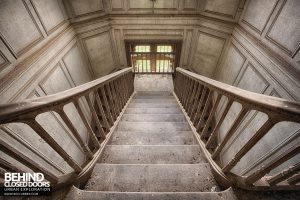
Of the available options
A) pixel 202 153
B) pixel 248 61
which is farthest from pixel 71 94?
pixel 248 61

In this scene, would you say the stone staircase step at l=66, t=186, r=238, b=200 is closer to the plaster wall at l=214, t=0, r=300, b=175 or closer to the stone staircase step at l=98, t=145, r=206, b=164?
the stone staircase step at l=98, t=145, r=206, b=164

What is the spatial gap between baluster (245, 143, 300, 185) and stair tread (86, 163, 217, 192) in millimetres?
411

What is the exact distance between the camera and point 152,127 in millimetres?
2842

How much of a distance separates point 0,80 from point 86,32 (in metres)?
3.34

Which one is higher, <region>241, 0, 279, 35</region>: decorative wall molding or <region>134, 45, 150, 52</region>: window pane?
<region>241, 0, 279, 35</region>: decorative wall molding

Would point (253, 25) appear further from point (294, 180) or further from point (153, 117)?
point (294, 180)

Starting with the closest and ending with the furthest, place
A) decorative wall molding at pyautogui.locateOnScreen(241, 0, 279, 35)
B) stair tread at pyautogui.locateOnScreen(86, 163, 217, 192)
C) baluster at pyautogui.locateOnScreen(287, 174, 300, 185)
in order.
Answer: baluster at pyautogui.locateOnScreen(287, 174, 300, 185), stair tread at pyautogui.locateOnScreen(86, 163, 217, 192), decorative wall molding at pyautogui.locateOnScreen(241, 0, 279, 35)

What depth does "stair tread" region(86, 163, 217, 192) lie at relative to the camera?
155 cm

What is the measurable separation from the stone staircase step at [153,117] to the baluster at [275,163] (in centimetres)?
205

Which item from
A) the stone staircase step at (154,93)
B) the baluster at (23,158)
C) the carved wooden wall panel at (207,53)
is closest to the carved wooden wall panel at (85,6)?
the stone staircase step at (154,93)

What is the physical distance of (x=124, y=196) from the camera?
1.39 m

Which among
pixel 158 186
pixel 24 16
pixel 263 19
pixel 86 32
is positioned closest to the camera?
pixel 158 186

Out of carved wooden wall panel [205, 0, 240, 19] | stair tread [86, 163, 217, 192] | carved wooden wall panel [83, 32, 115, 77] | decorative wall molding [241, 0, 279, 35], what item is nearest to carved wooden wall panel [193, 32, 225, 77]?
carved wooden wall panel [205, 0, 240, 19]

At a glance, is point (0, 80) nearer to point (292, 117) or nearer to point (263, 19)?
point (292, 117)
